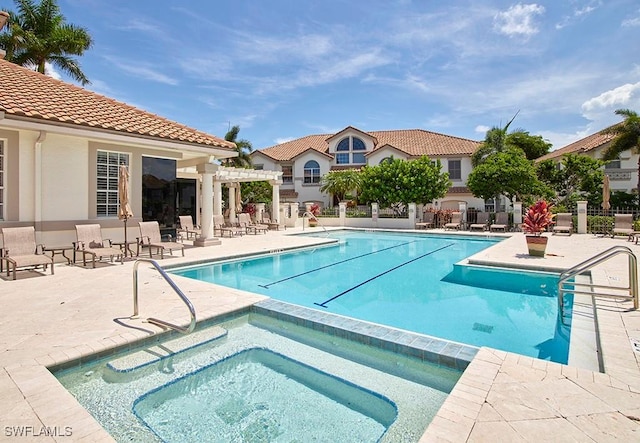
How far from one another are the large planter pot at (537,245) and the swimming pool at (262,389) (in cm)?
924

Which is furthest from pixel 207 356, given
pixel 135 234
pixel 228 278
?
pixel 135 234

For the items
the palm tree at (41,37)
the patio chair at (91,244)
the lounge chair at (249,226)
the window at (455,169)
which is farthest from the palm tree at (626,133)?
the palm tree at (41,37)

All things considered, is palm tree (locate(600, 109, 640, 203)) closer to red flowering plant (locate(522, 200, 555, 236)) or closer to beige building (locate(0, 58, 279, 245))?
red flowering plant (locate(522, 200, 555, 236))

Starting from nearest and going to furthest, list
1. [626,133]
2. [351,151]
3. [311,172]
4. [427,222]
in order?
[626,133], [427,222], [351,151], [311,172]

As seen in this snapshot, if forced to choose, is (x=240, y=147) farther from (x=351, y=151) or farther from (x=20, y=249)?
(x=20, y=249)

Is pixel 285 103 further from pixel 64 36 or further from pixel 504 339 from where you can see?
pixel 504 339

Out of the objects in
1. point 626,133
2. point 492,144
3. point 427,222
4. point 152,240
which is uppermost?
point 492,144

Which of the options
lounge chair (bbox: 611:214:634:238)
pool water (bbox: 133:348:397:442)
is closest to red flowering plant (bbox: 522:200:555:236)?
lounge chair (bbox: 611:214:634:238)

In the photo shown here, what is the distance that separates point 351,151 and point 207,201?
95.7 ft

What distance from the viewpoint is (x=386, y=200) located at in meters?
29.0

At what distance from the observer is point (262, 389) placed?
418cm

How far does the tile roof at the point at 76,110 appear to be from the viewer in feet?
32.2

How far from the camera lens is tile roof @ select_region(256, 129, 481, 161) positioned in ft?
125

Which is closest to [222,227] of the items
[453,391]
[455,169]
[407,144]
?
[453,391]
